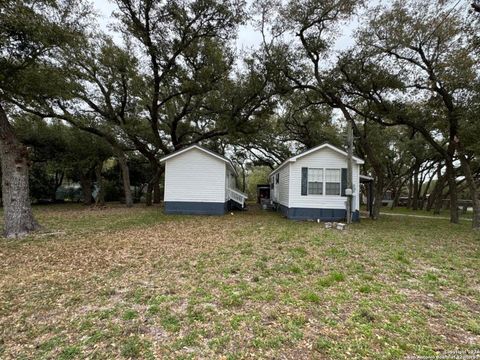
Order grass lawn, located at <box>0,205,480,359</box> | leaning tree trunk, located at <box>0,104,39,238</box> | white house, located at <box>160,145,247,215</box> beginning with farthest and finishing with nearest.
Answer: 1. white house, located at <box>160,145,247,215</box>
2. leaning tree trunk, located at <box>0,104,39,238</box>
3. grass lawn, located at <box>0,205,480,359</box>

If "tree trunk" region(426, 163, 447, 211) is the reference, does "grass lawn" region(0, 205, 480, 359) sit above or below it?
below

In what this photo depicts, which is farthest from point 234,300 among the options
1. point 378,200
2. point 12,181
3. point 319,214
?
point 378,200

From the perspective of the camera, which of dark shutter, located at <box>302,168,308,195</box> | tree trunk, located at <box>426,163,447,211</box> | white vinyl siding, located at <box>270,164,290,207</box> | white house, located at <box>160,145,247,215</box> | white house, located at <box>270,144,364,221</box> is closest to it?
white house, located at <box>270,144,364,221</box>

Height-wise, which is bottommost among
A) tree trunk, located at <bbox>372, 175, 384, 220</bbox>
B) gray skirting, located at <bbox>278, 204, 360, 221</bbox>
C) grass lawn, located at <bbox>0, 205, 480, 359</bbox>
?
grass lawn, located at <bbox>0, 205, 480, 359</bbox>

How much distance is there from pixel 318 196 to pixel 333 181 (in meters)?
1.02

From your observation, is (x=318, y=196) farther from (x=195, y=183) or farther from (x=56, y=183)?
(x=56, y=183)

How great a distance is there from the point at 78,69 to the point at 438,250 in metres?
16.9

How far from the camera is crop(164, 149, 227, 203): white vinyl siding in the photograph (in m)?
14.0

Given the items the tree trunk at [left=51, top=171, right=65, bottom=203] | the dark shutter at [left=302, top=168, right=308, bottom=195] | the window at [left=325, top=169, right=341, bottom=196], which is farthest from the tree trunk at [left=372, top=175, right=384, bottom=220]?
the tree trunk at [left=51, top=171, right=65, bottom=203]

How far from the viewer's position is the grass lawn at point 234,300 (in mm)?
2641

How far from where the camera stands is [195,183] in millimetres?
14047

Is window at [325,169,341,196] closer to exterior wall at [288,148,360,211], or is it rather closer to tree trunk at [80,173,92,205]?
exterior wall at [288,148,360,211]

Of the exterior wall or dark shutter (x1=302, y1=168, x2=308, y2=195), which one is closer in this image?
the exterior wall

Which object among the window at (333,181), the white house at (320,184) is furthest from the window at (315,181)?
the window at (333,181)
